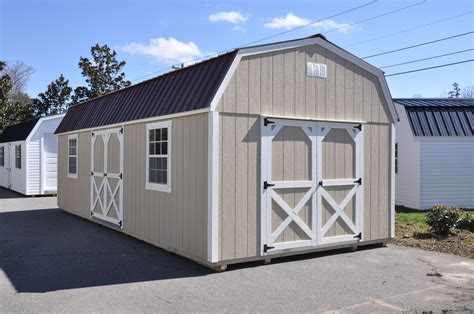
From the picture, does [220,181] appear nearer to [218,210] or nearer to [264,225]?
[218,210]

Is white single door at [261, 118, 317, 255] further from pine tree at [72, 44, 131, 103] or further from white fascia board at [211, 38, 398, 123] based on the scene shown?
pine tree at [72, 44, 131, 103]

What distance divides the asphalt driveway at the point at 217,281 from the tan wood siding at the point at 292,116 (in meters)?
0.63

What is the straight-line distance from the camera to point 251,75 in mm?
7000

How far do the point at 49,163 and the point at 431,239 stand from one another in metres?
15.2

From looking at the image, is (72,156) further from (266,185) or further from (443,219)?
(443,219)

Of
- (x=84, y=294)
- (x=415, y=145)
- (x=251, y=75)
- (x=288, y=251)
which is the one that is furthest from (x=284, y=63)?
(x=415, y=145)

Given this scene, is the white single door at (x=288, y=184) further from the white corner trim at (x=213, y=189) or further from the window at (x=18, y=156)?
the window at (x=18, y=156)

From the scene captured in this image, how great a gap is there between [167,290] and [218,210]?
139cm

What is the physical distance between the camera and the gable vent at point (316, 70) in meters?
7.66

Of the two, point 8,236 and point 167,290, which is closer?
point 167,290

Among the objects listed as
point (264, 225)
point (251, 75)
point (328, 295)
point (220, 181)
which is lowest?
point (328, 295)

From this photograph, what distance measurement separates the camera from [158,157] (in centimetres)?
820

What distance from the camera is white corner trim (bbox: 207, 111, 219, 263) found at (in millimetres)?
6504

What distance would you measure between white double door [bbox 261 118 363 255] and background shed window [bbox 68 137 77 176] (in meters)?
7.51
